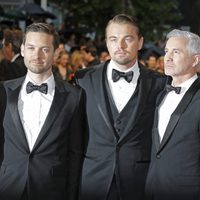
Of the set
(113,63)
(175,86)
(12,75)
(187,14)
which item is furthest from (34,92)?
(187,14)

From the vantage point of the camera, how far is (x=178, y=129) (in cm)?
562

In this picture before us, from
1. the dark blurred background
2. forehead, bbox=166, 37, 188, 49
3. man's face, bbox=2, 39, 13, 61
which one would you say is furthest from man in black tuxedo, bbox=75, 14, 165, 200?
the dark blurred background

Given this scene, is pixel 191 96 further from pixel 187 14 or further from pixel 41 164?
pixel 187 14

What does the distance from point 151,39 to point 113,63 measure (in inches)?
891

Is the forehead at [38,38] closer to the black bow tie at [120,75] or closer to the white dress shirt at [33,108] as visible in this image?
the white dress shirt at [33,108]

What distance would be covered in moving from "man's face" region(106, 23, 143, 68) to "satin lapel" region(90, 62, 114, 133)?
0.21 meters

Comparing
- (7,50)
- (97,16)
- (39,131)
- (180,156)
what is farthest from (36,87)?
(97,16)

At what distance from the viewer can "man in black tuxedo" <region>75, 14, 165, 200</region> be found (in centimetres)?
591

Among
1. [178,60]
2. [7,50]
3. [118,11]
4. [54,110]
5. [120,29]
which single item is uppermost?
[118,11]

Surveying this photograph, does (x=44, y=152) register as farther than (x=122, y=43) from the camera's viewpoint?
No

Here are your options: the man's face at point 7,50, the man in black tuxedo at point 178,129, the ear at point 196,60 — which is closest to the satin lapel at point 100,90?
the man in black tuxedo at point 178,129

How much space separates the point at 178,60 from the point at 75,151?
1197 millimetres

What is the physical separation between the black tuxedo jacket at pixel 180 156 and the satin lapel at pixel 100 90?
1.61 feet

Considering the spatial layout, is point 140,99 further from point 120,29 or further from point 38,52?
Answer: point 38,52
